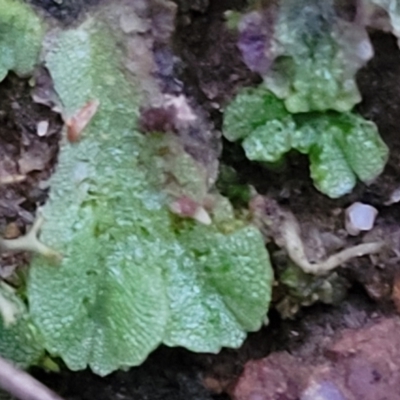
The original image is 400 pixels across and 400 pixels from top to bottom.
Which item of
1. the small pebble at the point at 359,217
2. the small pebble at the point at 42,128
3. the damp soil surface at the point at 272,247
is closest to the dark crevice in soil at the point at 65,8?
the damp soil surface at the point at 272,247

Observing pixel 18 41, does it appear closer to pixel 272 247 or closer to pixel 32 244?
pixel 32 244

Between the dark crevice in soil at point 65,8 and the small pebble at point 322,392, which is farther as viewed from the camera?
the dark crevice in soil at point 65,8

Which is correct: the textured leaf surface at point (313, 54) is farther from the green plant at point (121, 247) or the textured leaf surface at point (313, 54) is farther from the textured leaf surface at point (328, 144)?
A: the green plant at point (121, 247)

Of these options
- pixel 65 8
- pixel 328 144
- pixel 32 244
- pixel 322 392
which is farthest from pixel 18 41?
pixel 322 392

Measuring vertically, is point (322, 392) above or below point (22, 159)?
below

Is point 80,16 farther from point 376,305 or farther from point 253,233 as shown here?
point 376,305

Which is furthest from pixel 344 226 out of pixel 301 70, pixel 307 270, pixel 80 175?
pixel 80 175
